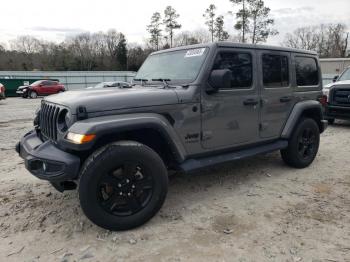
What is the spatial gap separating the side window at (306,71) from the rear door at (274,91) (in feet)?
0.83

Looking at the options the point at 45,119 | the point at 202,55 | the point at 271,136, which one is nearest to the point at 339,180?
the point at 271,136

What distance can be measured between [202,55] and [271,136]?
1.71 m

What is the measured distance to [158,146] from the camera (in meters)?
3.75

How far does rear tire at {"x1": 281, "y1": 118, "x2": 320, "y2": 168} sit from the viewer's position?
5082mm

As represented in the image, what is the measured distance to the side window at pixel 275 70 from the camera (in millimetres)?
4578

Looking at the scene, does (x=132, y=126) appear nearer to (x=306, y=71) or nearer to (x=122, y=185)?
(x=122, y=185)

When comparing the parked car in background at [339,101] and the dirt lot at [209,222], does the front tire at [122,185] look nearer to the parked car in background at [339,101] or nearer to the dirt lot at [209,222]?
the dirt lot at [209,222]

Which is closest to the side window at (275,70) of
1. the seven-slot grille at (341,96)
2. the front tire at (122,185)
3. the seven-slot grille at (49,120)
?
the front tire at (122,185)

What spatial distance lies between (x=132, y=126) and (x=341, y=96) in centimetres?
785

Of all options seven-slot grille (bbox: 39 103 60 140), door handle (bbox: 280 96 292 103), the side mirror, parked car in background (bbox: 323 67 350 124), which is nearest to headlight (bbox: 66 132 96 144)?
seven-slot grille (bbox: 39 103 60 140)

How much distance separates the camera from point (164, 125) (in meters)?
3.39

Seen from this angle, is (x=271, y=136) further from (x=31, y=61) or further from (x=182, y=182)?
(x=31, y=61)

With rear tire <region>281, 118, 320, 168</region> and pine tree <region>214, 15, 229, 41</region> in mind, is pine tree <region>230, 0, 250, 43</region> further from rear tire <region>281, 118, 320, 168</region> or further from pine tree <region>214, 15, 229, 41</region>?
rear tire <region>281, 118, 320, 168</region>

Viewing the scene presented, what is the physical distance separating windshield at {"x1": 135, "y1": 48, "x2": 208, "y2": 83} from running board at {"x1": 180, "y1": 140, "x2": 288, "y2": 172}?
987mm
